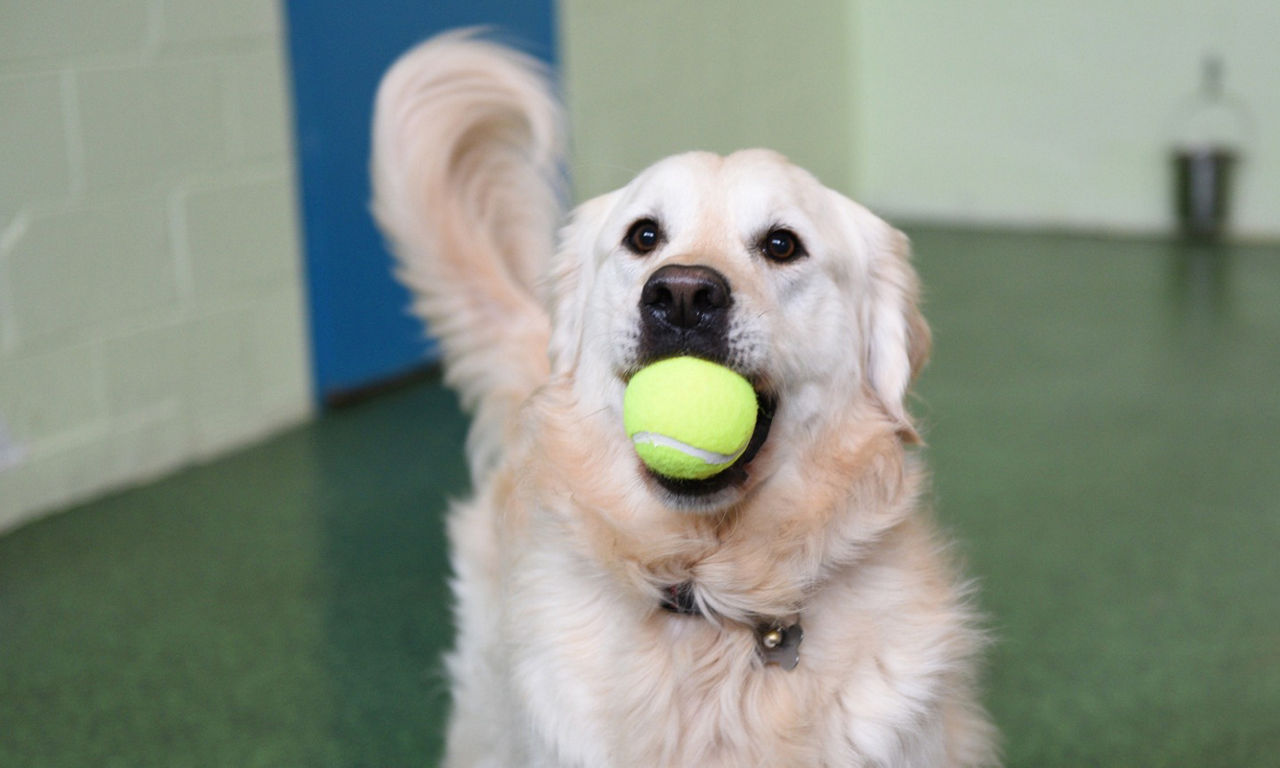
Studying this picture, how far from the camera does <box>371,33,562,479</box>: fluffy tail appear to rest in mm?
2408

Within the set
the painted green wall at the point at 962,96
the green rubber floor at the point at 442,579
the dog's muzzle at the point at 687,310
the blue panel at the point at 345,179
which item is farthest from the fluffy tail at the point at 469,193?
the painted green wall at the point at 962,96

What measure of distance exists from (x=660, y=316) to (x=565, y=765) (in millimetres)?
594

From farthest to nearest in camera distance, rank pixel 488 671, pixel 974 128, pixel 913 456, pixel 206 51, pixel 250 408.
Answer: pixel 974 128, pixel 250 408, pixel 206 51, pixel 488 671, pixel 913 456

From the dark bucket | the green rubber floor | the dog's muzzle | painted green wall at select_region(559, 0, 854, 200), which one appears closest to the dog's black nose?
the dog's muzzle

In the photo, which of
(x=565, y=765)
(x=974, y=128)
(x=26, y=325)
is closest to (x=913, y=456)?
(x=565, y=765)

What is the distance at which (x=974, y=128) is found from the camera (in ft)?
26.7

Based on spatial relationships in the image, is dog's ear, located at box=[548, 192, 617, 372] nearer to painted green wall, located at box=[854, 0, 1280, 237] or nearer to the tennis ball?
the tennis ball

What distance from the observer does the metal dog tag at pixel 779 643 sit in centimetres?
178

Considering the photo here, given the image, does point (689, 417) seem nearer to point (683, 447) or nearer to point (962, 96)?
point (683, 447)

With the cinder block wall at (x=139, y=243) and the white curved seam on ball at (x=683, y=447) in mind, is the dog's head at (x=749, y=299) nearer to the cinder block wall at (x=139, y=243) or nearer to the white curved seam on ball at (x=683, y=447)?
the white curved seam on ball at (x=683, y=447)

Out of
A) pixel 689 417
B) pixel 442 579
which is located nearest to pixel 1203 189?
pixel 442 579

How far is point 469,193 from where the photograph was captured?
250cm

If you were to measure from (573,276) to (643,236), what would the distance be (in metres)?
0.23

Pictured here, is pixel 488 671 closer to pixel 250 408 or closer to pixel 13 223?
pixel 13 223
